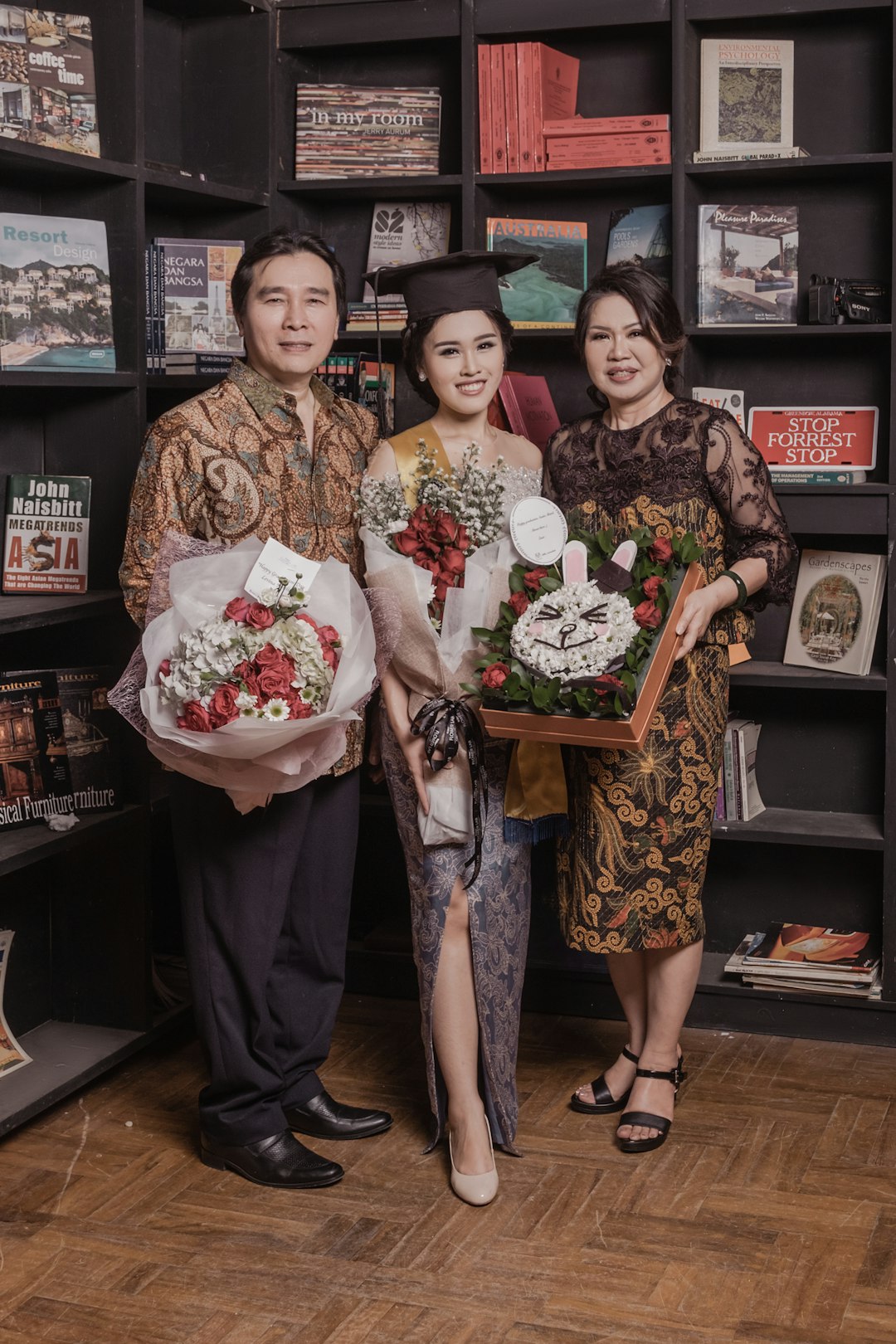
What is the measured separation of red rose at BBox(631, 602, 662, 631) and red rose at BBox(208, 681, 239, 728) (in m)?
0.77

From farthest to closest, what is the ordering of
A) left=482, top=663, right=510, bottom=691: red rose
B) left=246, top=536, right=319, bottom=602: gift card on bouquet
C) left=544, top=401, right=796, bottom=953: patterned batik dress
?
left=544, top=401, right=796, bottom=953: patterned batik dress → left=482, top=663, right=510, bottom=691: red rose → left=246, top=536, right=319, bottom=602: gift card on bouquet

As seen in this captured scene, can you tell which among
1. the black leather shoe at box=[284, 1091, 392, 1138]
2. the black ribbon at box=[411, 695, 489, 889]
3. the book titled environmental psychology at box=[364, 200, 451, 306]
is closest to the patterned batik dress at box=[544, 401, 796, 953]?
the black ribbon at box=[411, 695, 489, 889]

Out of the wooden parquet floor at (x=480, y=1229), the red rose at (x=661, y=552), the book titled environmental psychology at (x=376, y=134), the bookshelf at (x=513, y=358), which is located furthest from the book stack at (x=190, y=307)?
the wooden parquet floor at (x=480, y=1229)

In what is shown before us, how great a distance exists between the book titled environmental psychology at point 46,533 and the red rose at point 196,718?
0.98 meters

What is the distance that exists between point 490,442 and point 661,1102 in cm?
151

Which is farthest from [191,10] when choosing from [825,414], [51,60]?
[825,414]

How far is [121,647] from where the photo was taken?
3500 millimetres

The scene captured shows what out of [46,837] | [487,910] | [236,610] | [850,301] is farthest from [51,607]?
[850,301]

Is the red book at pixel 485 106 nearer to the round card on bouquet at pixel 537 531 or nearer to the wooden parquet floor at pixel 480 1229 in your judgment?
the round card on bouquet at pixel 537 531

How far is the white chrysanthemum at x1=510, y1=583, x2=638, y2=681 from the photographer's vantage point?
263 cm

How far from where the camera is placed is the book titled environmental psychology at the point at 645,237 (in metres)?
3.85

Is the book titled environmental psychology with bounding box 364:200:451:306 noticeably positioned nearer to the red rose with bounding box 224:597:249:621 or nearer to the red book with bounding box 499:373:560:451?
the red book with bounding box 499:373:560:451

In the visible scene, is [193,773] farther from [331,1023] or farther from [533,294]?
[533,294]

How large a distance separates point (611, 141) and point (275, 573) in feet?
6.21
